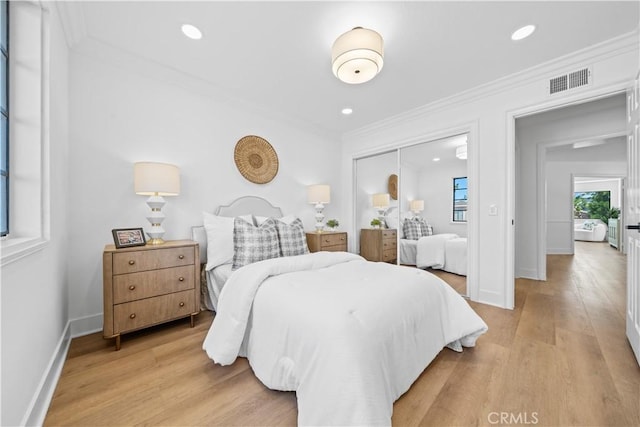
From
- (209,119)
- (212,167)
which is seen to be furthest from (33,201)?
(209,119)

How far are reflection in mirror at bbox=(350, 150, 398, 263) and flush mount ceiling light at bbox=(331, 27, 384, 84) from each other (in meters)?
2.06

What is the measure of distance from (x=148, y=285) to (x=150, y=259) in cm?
21

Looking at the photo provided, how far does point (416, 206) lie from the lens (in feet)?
11.9

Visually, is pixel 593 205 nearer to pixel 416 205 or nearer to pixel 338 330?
pixel 416 205

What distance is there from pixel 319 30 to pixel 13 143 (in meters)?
2.06

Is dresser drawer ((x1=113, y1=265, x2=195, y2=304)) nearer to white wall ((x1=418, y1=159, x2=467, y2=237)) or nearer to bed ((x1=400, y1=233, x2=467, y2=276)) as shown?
bed ((x1=400, y1=233, x2=467, y2=276))

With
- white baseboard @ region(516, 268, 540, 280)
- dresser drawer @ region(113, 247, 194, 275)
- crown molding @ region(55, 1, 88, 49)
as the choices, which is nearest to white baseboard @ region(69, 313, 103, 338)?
dresser drawer @ region(113, 247, 194, 275)

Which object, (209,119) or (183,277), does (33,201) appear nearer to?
(183,277)

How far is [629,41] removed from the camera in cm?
207

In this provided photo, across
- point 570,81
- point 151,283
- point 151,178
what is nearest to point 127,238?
point 151,283

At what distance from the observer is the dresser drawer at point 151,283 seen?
1.92m

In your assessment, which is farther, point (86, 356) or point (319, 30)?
point (319, 30)

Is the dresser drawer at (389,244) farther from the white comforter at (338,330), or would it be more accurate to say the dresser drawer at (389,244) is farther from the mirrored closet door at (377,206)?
the white comforter at (338,330)

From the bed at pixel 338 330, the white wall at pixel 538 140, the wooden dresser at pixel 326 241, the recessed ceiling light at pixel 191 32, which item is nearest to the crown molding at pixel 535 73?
the white wall at pixel 538 140
